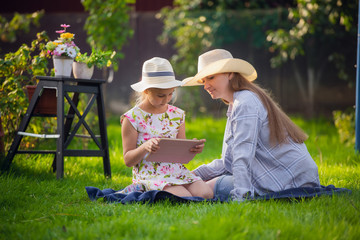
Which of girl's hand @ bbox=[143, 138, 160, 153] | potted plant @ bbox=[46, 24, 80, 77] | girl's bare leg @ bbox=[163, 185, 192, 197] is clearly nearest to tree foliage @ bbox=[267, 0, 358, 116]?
potted plant @ bbox=[46, 24, 80, 77]

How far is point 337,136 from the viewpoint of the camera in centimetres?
701

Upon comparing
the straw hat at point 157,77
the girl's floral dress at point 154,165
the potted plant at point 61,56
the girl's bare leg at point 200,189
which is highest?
the potted plant at point 61,56

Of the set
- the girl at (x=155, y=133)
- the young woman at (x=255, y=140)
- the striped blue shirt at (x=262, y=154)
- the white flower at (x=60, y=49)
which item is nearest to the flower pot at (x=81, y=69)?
the white flower at (x=60, y=49)

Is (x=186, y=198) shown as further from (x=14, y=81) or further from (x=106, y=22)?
(x=106, y=22)

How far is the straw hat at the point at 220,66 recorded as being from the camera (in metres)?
3.31

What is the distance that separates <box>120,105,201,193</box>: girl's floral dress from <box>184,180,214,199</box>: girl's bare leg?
4 centimetres

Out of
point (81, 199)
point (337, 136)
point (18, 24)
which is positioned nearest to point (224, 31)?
point (337, 136)

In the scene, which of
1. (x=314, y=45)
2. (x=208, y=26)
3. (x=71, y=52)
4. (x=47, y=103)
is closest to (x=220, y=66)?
(x=71, y=52)

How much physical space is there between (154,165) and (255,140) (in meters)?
0.82

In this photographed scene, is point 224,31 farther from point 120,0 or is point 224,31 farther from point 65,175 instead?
point 65,175

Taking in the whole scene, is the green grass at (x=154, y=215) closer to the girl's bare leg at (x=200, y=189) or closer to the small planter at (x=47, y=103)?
the girl's bare leg at (x=200, y=189)

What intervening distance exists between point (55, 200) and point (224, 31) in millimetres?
6160

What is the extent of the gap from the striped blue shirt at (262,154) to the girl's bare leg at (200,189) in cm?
30

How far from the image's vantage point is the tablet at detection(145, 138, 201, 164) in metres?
3.21
